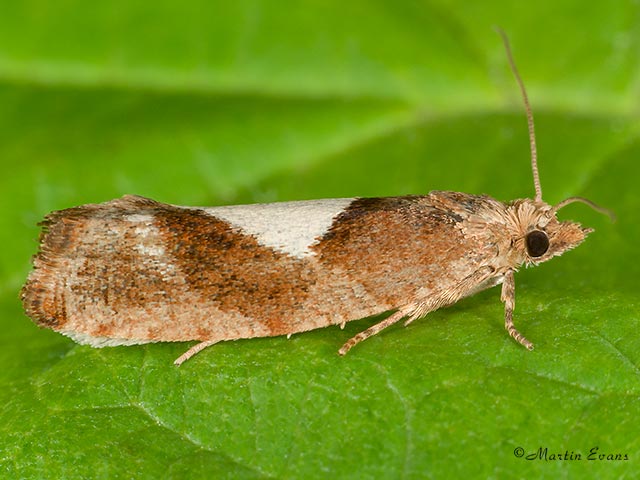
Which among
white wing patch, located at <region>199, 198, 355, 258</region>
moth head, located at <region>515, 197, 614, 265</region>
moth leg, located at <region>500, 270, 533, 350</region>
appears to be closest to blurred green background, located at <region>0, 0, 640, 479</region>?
moth leg, located at <region>500, 270, 533, 350</region>

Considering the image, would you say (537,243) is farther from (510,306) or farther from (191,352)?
(191,352)

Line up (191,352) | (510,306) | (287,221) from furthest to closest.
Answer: (287,221) < (510,306) < (191,352)

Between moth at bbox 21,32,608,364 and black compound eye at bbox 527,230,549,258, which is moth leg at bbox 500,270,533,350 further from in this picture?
black compound eye at bbox 527,230,549,258

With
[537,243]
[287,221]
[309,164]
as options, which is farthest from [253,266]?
[309,164]

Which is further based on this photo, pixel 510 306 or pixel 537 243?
pixel 537 243

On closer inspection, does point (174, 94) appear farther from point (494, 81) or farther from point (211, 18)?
point (494, 81)

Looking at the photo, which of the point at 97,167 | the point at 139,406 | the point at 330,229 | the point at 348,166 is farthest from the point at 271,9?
the point at 139,406

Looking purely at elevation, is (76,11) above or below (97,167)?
above
